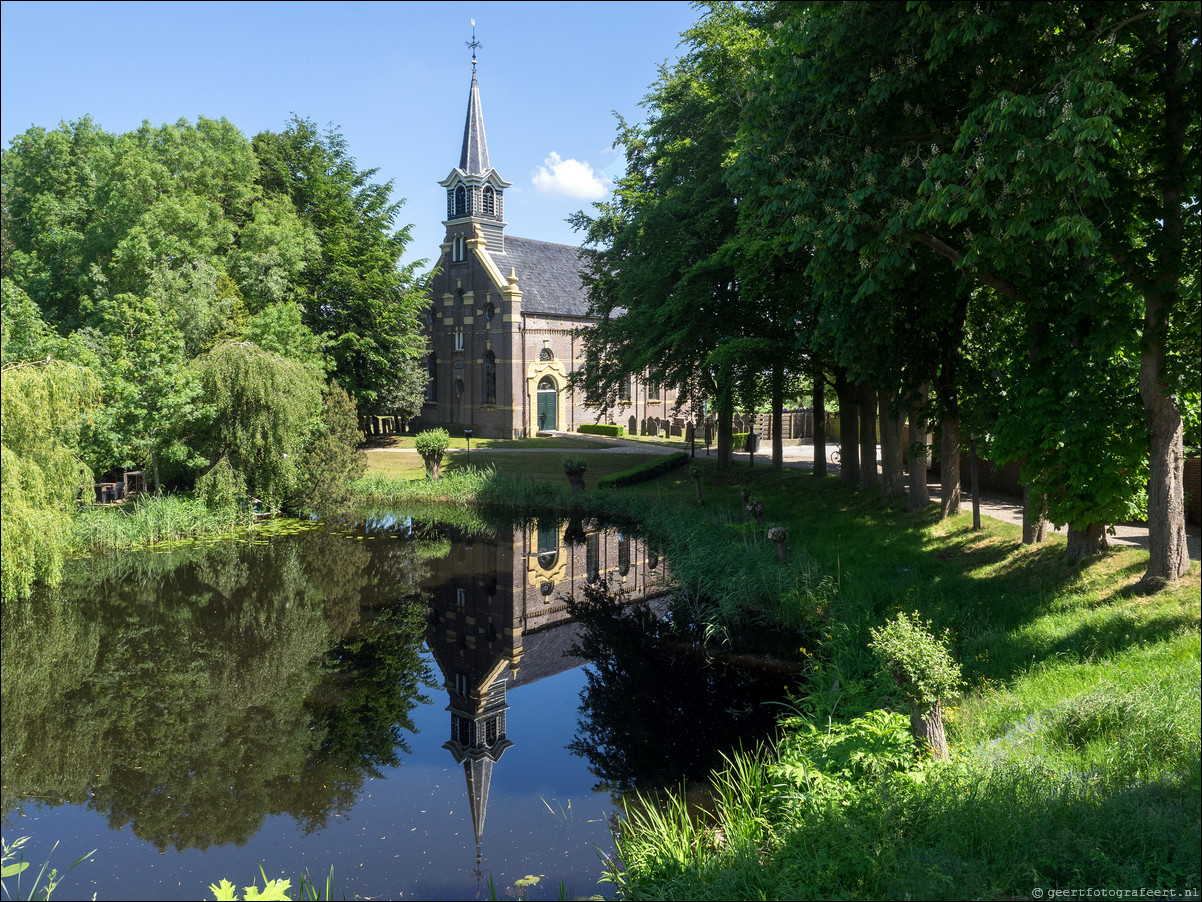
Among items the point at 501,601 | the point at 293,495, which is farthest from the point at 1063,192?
the point at 293,495

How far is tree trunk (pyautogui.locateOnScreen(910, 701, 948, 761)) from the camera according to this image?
7746 mm

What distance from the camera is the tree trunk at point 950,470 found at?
51.1 ft

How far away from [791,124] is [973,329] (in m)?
6.26

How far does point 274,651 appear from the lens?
13320mm

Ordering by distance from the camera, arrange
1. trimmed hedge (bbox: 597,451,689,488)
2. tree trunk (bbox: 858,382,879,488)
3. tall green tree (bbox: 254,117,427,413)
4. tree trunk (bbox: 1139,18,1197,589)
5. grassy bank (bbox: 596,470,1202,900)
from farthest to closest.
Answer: tall green tree (bbox: 254,117,427,413) < trimmed hedge (bbox: 597,451,689,488) < tree trunk (bbox: 858,382,879,488) < tree trunk (bbox: 1139,18,1197,589) < grassy bank (bbox: 596,470,1202,900)

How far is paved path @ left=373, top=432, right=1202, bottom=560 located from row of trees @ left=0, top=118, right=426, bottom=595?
864 centimetres

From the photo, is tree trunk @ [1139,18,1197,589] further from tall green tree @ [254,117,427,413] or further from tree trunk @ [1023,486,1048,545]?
tall green tree @ [254,117,427,413]

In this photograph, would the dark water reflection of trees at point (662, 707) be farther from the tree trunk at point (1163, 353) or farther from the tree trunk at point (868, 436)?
the tree trunk at point (868, 436)

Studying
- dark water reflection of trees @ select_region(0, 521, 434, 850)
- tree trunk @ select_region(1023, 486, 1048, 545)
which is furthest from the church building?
tree trunk @ select_region(1023, 486, 1048, 545)

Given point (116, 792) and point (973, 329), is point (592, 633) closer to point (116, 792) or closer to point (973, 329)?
point (116, 792)

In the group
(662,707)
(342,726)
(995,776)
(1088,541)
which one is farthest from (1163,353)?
(342,726)

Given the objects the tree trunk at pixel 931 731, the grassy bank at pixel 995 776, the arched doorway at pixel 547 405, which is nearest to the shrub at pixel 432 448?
the arched doorway at pixel 547 405

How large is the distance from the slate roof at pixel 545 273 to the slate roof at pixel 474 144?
13.8 feet

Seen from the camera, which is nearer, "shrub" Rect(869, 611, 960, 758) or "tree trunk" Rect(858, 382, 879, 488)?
"shrub" Rect(869, 611, 960, 758)
